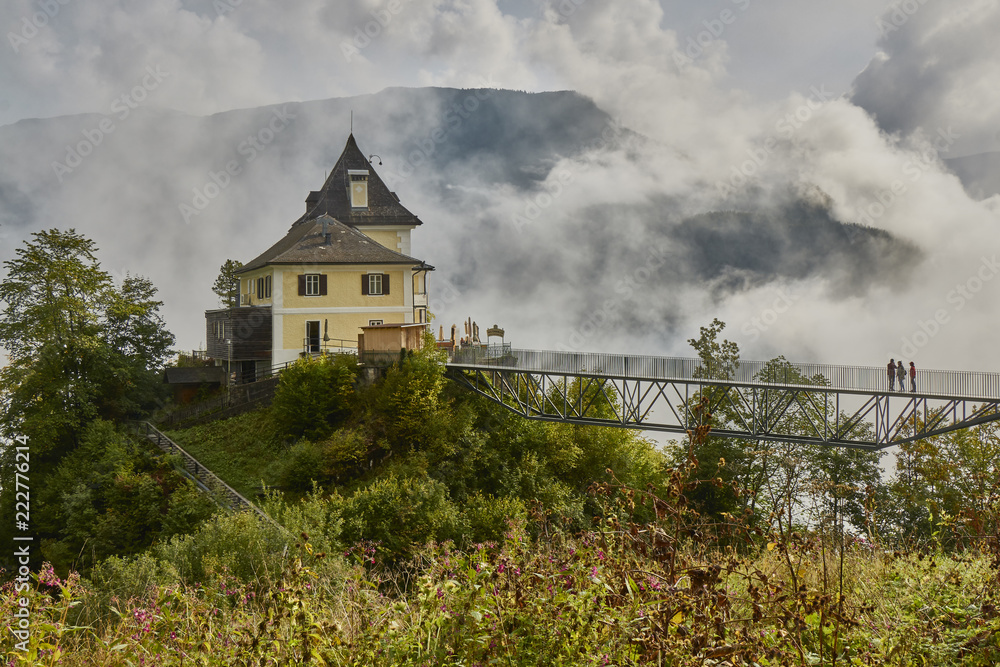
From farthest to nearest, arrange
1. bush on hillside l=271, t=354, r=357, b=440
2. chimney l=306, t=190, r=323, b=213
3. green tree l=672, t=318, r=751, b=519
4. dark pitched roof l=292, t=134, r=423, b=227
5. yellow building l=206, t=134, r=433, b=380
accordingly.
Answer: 1. chimney l=306, t=190, r=323, b=213
2. dark pitched roof l=292, t=134, r=423, b=227
3. yellow building l=206, t=134, r=433, b=380
4. green tree l=672, t=318, r=751, b=519
5. bush on hillside l=271, t=354, r=357, b=440

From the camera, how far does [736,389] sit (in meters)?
26.2

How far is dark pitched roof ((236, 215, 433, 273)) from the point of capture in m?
34.0

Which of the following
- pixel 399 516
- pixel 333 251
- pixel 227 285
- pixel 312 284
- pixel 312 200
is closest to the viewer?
pixel 399 516

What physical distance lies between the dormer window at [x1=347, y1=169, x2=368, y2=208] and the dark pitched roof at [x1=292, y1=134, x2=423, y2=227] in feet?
0.94

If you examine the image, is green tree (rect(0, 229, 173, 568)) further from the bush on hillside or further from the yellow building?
the bush on hillside

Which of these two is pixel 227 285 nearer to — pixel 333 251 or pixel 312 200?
pixel 312 200

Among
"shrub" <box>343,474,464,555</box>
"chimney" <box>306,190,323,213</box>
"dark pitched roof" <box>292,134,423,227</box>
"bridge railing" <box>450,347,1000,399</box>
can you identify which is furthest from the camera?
"chimney" <box>306,190,323,213</box>

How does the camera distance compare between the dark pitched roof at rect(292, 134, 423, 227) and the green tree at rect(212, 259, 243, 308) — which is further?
the green tree at rect(212, 259, 243, 308)

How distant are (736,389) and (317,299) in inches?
748

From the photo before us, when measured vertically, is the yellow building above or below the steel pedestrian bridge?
above

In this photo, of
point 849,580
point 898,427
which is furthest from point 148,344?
point 849,580

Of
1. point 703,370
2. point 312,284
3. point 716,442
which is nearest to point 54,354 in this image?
point 312,284

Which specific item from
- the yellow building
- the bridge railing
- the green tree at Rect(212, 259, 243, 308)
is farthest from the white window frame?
the green tree at Rect(212, 259, 243, 308)

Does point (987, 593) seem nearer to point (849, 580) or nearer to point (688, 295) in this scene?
point (849, 580)
